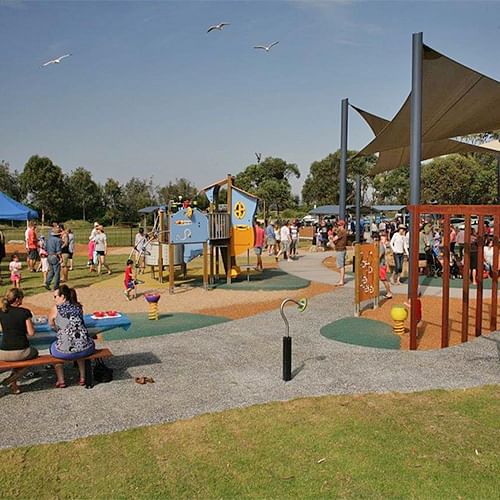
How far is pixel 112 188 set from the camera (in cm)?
7225

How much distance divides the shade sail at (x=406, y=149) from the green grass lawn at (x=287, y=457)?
45.7ft

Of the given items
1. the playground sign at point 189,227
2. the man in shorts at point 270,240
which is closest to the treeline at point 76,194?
the man in shorts at point 270,240

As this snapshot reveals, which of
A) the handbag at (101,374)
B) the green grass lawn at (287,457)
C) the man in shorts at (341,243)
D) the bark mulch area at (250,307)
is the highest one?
the man in shorts at (341,243)

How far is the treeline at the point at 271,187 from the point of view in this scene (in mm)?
59925

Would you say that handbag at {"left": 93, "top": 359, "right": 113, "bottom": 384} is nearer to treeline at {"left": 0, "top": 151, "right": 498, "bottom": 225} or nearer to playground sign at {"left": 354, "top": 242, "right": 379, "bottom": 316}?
playground sign at {"left": 354, "top": 242, "right": 379, "bottom": 316}

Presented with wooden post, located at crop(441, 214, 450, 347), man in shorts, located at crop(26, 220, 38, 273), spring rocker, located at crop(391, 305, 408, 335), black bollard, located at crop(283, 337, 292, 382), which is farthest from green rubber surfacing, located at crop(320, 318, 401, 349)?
man in shorts, located at crop(26, 220, 38, 273)

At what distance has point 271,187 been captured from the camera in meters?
73.9

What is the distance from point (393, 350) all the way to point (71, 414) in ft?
15.6

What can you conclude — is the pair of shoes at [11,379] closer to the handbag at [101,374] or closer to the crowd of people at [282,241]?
the handbag at [101,374]

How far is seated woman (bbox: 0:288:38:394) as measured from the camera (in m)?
6.39

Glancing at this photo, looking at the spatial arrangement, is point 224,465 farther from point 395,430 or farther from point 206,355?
point 206,355

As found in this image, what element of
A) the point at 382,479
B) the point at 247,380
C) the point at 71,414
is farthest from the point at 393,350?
the point at 71,414

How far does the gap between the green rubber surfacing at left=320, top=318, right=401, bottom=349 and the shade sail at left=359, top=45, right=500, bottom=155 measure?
5.00 metres

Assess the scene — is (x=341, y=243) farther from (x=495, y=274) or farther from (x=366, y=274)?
(x=495, y=274)
